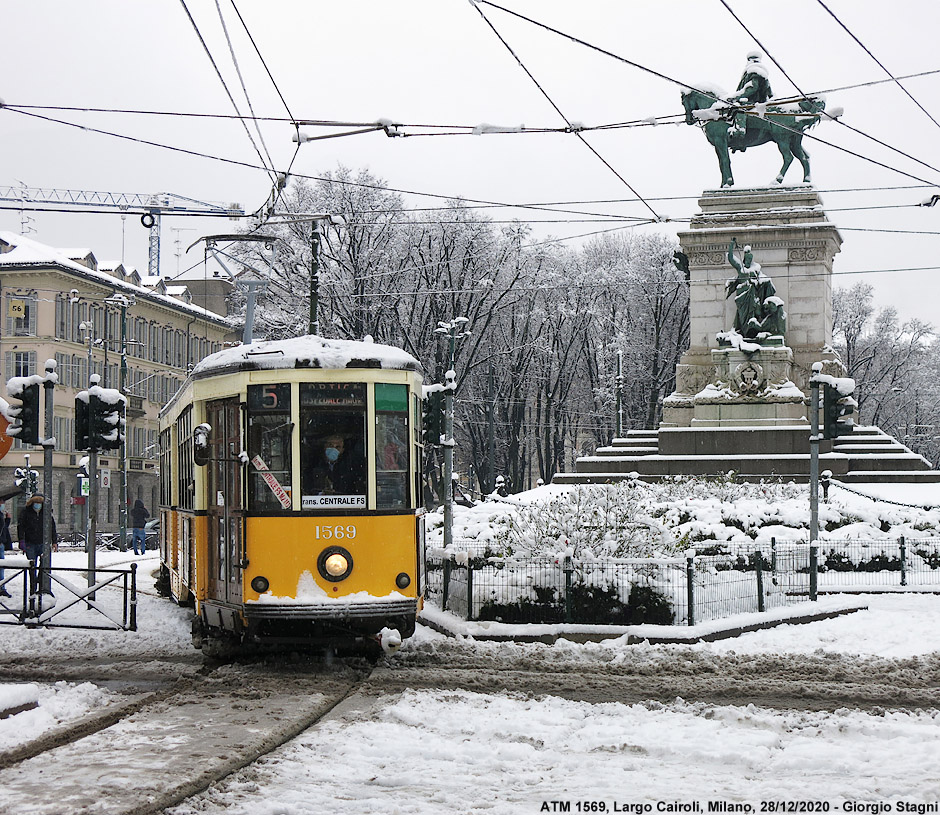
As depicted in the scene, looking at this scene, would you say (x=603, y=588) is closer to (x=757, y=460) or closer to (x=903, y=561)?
(x=903, y=561)

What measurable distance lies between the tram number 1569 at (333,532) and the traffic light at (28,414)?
5580 mm

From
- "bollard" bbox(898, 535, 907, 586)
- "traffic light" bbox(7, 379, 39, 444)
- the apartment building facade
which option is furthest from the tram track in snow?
the apartment building facade

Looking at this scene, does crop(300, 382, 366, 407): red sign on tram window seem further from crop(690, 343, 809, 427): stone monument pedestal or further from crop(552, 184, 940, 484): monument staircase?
crop(690, 343, 809, 427): stone monument pedestal

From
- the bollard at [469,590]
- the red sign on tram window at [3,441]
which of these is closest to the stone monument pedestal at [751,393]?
the bollard at [469,590]

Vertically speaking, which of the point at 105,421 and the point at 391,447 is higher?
the point at 105,421

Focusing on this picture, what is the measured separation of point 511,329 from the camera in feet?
200

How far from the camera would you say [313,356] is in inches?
527

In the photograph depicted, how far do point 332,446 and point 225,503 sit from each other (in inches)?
49.1

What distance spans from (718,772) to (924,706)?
11.2 ft

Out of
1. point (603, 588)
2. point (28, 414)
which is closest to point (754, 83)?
point (603, 588)

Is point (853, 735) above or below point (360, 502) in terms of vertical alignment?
below

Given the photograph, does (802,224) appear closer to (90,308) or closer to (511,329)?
(511,329)

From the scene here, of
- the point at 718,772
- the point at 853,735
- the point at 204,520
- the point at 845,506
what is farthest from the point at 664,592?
the point at 845,506

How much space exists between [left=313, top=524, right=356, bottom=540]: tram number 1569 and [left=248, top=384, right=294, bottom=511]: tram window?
1.14 feet
